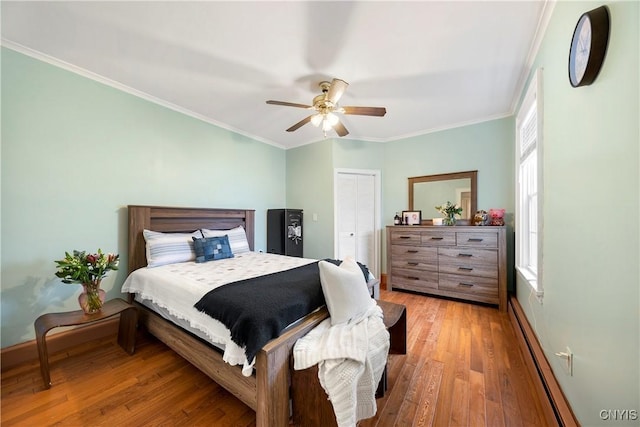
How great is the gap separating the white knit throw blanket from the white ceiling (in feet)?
6.61

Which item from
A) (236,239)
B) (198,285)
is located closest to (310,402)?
(198,285)

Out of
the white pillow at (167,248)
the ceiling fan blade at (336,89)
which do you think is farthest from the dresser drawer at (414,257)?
the white pillow at (167,248)

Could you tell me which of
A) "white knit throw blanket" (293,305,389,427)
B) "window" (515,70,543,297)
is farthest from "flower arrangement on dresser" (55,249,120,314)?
"window" (515,70,543,297)

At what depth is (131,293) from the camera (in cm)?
233

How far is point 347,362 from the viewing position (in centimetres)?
115

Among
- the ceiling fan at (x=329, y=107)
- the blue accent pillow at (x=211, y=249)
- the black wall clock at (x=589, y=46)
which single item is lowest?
the blue accent pillow at (x=211, y=249)

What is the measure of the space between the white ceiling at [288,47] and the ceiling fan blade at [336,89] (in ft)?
0.54

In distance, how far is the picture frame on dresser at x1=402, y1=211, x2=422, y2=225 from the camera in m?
3.57

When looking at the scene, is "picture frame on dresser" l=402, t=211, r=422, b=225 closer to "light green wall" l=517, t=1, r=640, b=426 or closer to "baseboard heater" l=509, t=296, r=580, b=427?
"baseboard heater" l=509, t=296, r=580, b=427

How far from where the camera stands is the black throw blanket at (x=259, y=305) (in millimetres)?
1184

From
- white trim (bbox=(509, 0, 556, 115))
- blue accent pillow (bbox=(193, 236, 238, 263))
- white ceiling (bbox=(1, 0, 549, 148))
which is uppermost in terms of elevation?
white ceiling (bbox=(1, 0, 549, 148))

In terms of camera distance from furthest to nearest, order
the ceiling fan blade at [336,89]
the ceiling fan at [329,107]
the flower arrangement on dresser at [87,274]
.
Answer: the ceiling fan at [329,107] → the ceiling fan blade at [336,89] → the flower arrangement on dresser at [87,274]

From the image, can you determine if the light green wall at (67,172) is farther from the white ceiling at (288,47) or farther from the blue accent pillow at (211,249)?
the blue accent pillow at (211,249)

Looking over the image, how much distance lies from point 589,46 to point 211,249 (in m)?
2.97
